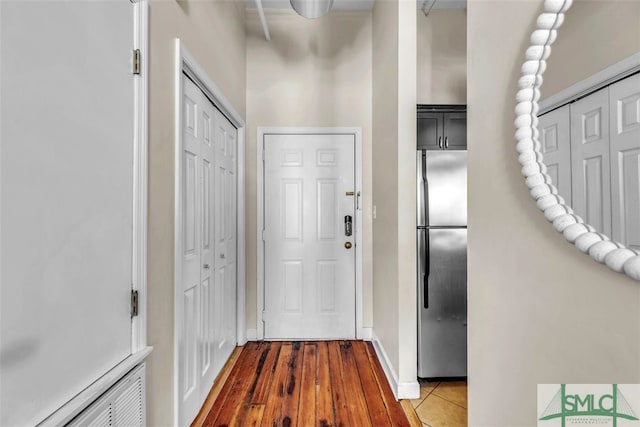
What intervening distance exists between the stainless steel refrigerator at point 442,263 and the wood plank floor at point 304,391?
0.44 metres

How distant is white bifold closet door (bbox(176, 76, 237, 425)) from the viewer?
165 cm

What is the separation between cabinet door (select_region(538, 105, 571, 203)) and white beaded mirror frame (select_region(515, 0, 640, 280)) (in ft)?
0.04

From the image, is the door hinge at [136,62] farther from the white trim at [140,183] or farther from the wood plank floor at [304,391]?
the wood plank floor at [304,391]

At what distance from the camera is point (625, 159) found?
0.46m

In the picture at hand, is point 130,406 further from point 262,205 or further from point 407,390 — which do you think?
point 262,205

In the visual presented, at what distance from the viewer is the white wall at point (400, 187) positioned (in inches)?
78.2

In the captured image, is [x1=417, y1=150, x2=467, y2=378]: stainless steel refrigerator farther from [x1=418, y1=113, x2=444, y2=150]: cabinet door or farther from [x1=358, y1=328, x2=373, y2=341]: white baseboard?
[x1=358, y1=328, x2=373, y2=341]: white baseboard

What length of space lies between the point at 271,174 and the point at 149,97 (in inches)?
65.8

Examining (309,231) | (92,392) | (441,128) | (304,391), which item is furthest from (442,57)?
(92,392)

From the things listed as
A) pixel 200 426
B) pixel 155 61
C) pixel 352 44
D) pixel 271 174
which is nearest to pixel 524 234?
pixel 155 61

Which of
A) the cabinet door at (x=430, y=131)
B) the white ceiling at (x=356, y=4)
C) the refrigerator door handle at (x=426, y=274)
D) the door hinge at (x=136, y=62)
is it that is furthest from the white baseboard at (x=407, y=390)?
the white ceiling at (x=356, y=4)

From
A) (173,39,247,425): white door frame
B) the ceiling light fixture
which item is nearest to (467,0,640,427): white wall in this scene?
(173,39,247,425): white door frame

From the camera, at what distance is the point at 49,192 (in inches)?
32.0

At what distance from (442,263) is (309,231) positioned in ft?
4.08
